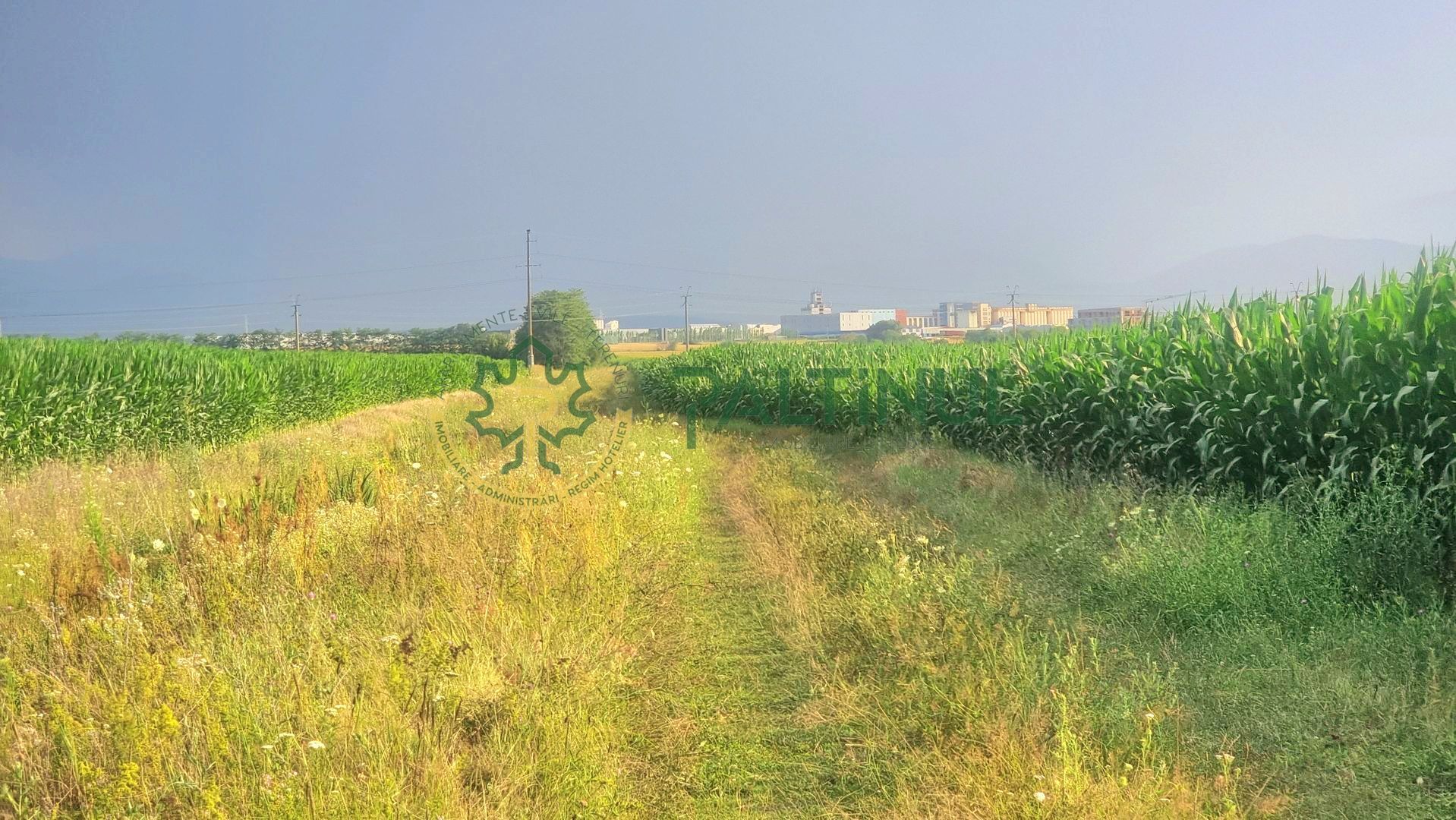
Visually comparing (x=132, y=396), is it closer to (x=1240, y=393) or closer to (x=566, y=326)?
(x=1240, y=393)

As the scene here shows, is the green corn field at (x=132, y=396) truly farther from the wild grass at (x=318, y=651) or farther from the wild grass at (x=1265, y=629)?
the wild grass at (x=1265, y=629)

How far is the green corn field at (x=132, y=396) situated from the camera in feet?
40.2

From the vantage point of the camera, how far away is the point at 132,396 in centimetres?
1453

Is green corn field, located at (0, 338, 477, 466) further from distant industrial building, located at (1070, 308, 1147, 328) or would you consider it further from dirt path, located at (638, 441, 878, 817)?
distant industrial building, located at (1070, 308, 1147, 328)

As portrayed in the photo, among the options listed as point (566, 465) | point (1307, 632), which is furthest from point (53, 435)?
point (1307, 632)

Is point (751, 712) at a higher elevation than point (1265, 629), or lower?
lower

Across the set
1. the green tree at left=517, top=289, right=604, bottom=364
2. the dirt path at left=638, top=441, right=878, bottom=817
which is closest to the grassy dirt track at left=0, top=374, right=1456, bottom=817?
the dirt path at left=638, top=441, right=878, bottom=817

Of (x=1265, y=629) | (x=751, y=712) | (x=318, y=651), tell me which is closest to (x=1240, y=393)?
(x=1265, y=629)

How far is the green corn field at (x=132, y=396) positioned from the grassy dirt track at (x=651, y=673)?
592 cm

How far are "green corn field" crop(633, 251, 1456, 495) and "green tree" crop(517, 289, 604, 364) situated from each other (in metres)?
43.0

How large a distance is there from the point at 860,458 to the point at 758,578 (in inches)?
318

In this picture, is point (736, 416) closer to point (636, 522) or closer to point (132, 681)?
point (636, 522)

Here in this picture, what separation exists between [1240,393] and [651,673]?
655 cm

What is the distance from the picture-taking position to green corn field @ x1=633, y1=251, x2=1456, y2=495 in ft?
20.7
